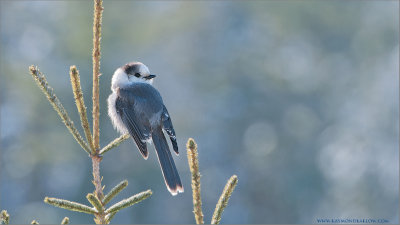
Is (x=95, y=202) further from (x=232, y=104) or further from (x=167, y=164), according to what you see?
(x=232, y=104)

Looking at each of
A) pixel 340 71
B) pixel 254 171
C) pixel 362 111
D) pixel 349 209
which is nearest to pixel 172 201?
pixel 254 171

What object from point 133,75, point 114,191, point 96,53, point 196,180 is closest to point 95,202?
point 114,191

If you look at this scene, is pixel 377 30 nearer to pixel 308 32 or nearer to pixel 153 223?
pixel 308 32

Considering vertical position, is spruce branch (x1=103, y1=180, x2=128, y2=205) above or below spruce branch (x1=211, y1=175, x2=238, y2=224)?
above

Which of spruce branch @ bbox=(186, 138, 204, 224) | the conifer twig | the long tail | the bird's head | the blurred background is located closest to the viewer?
spruce branch @ bbox=(186, 138, 204, 224)

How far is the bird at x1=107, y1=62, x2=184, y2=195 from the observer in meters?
3.97

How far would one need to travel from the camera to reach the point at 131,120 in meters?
4.16

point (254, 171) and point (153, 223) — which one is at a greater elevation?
point (254, 171)

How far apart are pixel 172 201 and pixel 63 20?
419 inches

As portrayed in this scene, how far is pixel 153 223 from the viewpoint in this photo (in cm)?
1911

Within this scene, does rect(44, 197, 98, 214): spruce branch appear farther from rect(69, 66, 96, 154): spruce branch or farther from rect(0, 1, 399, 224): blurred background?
rect(0, 1, 399, 224): blurred background

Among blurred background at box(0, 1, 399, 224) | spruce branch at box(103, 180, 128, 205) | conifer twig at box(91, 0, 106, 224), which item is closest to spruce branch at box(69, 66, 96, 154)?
conifer twig at box(91, 0, 106, 224)

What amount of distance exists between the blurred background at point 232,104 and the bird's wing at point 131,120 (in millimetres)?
13468

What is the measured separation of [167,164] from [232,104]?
20322 millimetres
